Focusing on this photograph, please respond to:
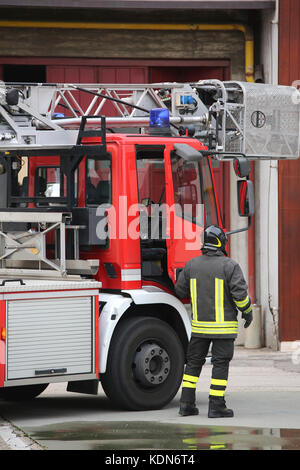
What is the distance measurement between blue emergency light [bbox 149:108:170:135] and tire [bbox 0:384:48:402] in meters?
3.04

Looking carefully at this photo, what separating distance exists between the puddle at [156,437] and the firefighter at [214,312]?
25.9 inches

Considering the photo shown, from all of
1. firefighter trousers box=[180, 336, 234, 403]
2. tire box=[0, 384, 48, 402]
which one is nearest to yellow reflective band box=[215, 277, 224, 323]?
firefighter trousers box=[180, 336, 234, 403]

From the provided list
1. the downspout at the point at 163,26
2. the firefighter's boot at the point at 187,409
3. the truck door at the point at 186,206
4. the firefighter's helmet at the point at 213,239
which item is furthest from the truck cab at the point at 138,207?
the downspout at the point at 163,26

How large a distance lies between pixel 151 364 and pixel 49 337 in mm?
1284

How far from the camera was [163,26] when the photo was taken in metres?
16.9

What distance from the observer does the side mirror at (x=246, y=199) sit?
10.4 meters

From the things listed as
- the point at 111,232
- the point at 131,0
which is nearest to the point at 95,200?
the point at 111,232

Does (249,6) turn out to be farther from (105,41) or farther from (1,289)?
(1,289)

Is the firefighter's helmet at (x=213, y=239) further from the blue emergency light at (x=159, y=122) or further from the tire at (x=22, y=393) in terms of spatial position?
the tire at (x=22, y=393)

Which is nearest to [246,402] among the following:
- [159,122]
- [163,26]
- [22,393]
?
[22,393]

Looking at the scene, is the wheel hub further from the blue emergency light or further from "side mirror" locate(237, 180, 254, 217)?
the blue emergency light

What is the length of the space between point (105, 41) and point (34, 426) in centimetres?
868

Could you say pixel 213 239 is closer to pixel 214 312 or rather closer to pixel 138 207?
pixel 214 312

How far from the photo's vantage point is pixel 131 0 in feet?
53.0
